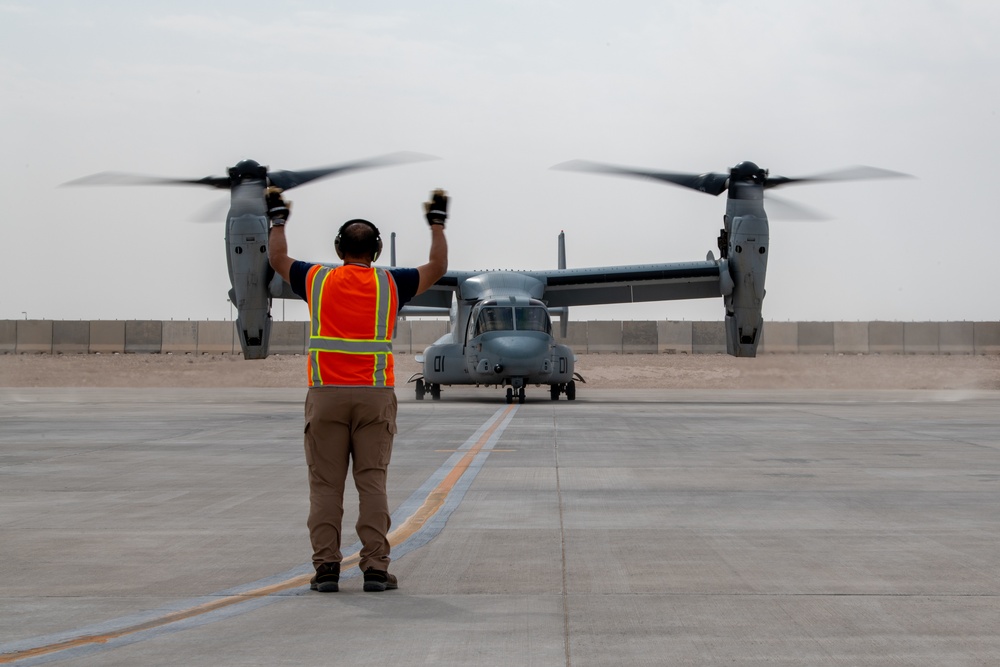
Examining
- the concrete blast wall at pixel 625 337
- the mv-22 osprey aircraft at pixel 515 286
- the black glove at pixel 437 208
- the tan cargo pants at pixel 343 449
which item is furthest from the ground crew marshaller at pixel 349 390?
the concrete blast wall at pixel 625 337

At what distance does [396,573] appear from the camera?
682 cm

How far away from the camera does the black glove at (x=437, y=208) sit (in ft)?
22.6

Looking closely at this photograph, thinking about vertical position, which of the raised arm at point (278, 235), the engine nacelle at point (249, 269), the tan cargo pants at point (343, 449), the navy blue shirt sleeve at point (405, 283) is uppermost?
the engine nacelle at point (249, 269)

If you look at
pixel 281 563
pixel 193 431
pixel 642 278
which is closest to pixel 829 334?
pixel 642 278

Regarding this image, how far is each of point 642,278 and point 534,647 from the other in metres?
29.4

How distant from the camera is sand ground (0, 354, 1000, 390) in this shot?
5550 centimetres

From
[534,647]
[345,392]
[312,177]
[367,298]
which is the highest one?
[312,177]

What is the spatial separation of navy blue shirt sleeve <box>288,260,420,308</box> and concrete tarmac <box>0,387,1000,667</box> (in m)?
1.49

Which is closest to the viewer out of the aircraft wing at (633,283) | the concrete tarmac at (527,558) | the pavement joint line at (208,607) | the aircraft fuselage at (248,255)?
the pavement joint line at (208,607)

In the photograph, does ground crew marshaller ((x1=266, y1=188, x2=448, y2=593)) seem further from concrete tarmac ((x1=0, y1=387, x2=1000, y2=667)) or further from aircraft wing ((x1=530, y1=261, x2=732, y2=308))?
aircraft wing ((x1=530, y1=261, x2=732, y2=308))

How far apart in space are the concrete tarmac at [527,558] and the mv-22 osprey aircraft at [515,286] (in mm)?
14262

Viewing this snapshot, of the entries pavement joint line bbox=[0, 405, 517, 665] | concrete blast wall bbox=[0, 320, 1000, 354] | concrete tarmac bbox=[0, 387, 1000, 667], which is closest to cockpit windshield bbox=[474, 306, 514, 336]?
concrete tarmac bbox=[0, 387, 1000, 667]

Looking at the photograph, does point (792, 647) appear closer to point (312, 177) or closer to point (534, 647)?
point (534, 647)

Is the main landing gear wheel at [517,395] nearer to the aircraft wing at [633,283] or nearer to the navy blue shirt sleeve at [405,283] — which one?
the aircraft wing at [633,283]
